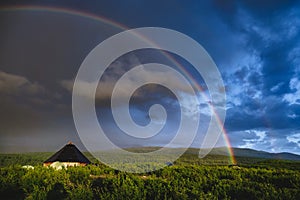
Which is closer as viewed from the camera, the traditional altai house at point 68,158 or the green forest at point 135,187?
the green forest at point 135,187

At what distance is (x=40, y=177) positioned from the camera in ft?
45.5

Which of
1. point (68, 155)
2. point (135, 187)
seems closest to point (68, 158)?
point (68, 155)

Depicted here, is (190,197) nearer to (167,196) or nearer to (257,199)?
(167,196)

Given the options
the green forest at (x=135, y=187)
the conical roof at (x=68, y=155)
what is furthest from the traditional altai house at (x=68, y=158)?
the green forest at (x=135, y=187)

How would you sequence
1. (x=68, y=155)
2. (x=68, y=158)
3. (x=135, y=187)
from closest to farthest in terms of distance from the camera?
(x=135, y=187) → (x=68, y=158) → (x=68, y=155)

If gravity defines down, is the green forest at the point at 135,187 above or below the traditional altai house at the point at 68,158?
below

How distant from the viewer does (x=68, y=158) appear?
2712 cm

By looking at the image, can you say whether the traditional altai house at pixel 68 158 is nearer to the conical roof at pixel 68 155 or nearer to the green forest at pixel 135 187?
the conical roof at pixel 68 155

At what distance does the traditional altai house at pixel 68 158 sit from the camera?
26686mm

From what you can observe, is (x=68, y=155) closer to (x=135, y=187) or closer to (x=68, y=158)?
(x=68, y=158)

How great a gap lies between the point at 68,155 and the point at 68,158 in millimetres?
341

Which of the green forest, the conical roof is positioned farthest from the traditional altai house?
the green forest

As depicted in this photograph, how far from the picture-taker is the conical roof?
27047 millimetres

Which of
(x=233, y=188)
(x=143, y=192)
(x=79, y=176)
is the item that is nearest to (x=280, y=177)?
(x=233, y=188)
